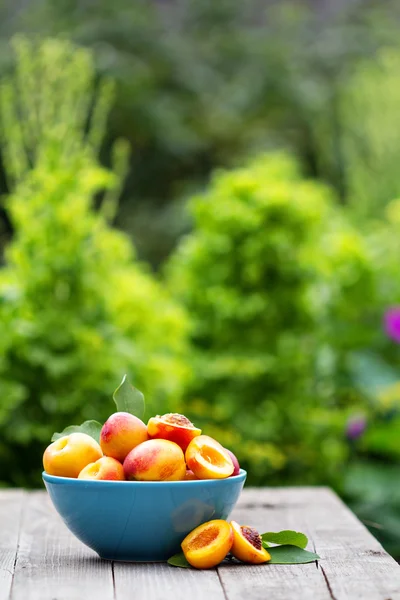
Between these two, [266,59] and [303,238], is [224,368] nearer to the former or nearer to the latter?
[303,238]

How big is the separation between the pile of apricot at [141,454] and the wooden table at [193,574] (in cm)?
14

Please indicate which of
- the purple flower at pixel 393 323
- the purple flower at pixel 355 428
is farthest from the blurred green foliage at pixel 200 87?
the purple flower at pixel 355 428

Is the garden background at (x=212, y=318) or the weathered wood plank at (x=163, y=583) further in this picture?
Answer: the garden background at (x=212, y=318)

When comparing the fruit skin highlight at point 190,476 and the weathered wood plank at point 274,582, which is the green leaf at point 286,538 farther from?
the fruit skin highlight at point 190,476

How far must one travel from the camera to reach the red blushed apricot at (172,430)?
1.44 metres

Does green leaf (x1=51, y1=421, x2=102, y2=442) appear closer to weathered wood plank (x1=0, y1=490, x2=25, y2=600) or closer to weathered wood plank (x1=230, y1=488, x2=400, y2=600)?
weathered wood plank (x1=0, y1=490, x2=25, y2=600)

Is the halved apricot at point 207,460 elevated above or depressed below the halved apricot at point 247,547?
above

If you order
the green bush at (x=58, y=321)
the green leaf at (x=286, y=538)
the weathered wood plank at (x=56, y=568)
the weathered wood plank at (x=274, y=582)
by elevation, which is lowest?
the green bush at (x=58, y=321)

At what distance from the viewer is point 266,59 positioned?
932 cm

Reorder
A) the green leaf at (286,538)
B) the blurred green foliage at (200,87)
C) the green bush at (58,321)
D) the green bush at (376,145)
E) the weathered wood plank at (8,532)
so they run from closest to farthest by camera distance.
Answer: the weathered wood plank at (8,532), the green leaf at (286,538), the green bush at (58,321), the green bush at (376,145), the blurred green foliage at (200,87)

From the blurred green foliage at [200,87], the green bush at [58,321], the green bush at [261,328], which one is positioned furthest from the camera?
the blurred green foliage at [200,87]

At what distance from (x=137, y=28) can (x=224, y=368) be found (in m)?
5.86

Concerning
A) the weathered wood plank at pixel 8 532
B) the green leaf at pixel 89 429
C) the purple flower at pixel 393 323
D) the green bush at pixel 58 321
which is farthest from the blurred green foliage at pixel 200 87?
the green leaf at pixel 89 429

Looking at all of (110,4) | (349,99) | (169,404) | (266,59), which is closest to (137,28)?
(110,4)
